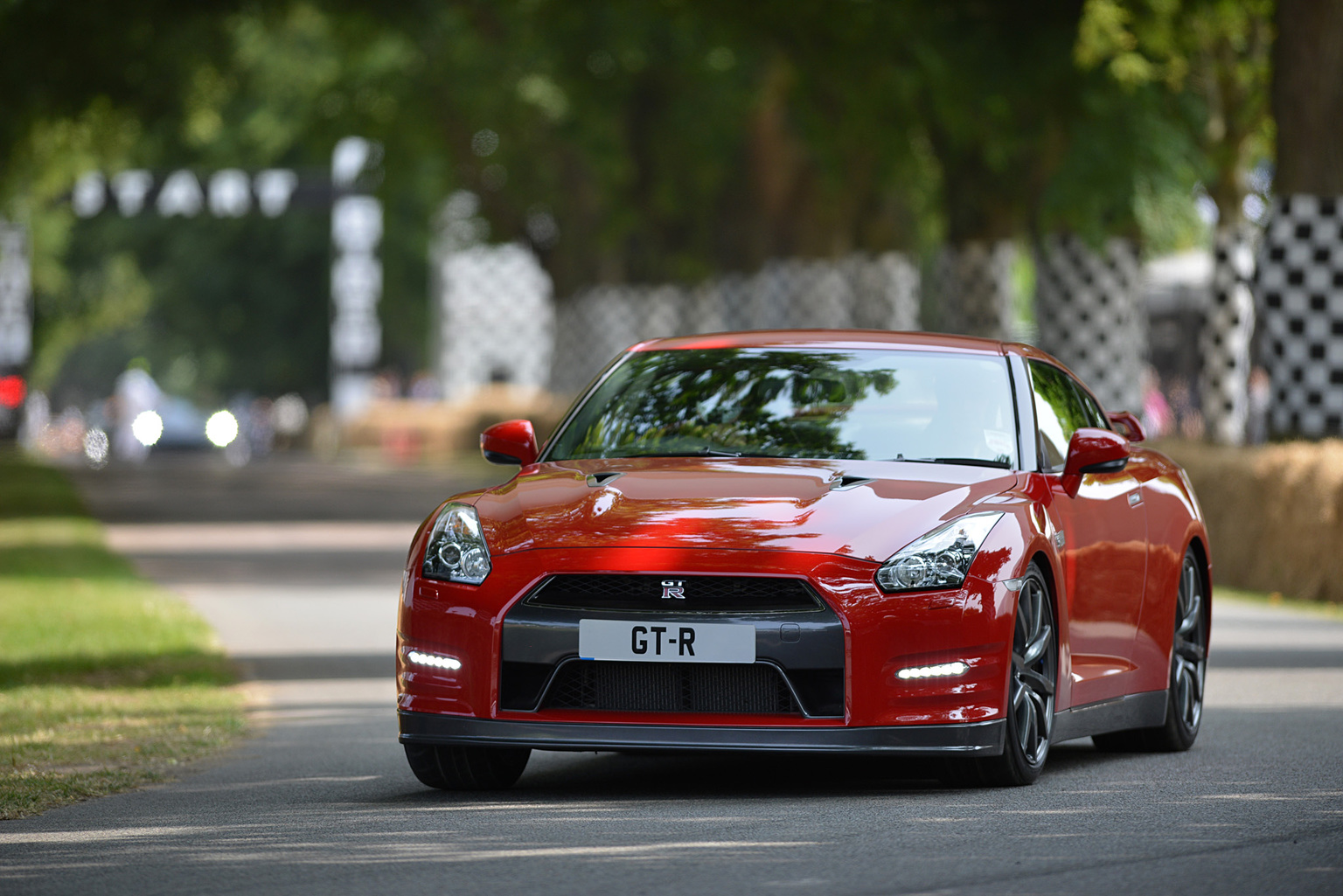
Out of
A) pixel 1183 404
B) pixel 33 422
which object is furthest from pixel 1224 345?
pixel 33 422

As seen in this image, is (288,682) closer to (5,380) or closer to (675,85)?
(675,85)

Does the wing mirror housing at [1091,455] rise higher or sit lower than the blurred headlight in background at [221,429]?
higher

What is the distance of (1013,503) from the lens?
7977mm

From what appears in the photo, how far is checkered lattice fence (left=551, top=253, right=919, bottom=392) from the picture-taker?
36.5 m

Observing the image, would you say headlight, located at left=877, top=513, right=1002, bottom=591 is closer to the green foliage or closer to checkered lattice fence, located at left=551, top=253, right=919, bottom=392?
the green foliage

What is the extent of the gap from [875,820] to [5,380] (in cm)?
5918

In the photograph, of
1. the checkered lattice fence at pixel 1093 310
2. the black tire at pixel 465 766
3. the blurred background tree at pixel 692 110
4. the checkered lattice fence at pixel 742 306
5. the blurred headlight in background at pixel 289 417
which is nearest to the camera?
the black tire at pixel 465 766

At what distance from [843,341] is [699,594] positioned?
1.84 metres

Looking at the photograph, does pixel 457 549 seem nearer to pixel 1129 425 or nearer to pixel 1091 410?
pixel 1091 410

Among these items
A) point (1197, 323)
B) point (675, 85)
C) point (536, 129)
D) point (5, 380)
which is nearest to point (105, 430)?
point (5, 380)

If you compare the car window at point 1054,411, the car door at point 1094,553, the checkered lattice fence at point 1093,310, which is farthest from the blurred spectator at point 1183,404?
the car door at point 1094,553

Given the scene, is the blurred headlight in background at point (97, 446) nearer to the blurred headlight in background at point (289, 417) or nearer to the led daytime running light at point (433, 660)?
the blurred headlight in background at point (289, 417)

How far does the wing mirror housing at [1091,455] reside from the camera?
8.45 meters

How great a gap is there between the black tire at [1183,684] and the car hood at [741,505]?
163 cm
